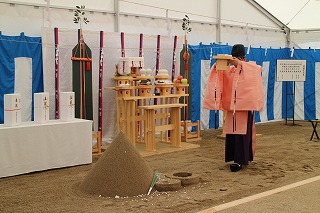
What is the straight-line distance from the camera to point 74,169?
18.4 feet

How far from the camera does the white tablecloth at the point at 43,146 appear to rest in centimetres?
506

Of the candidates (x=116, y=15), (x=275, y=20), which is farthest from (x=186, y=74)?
(x=275, y=20)

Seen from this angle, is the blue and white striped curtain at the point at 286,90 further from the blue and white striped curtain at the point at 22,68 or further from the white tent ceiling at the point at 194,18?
the blue and white striped curtain at the point at 22,68

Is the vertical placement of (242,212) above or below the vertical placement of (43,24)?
below

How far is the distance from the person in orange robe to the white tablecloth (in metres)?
1.69

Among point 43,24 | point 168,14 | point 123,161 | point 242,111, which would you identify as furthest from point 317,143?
point 43,24

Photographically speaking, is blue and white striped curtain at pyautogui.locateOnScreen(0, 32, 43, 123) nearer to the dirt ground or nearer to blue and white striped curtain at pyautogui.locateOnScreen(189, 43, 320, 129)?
the dirt ground

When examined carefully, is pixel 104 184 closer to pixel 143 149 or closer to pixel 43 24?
pixel 143 149

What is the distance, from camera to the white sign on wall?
10.0 meters

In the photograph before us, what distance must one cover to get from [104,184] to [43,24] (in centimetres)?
346

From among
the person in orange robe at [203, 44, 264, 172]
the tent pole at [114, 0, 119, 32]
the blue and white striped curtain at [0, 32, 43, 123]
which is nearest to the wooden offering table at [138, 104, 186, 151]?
the person in orange robe at [203, 44, 264, 172]

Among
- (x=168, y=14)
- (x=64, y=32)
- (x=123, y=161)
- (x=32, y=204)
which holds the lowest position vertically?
(x=32, y=204)

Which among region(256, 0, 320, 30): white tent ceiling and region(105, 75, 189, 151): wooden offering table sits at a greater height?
region(256, 0, 320, 30): white tent ceiling

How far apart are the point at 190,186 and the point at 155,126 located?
2269mm
